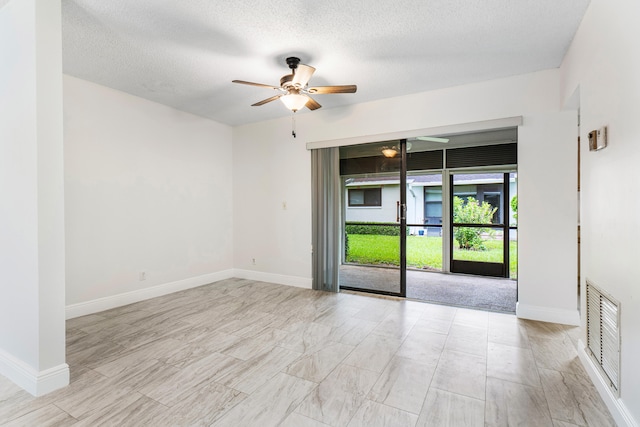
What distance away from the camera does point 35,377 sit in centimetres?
201

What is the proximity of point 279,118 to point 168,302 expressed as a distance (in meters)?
3.17

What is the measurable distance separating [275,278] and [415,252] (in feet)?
10.1

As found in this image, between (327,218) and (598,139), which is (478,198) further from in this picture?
(598,139)

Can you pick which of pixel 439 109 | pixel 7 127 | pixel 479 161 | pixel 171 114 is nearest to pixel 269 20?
pixel 7 127

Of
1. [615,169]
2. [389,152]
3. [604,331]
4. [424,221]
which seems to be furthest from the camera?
[424,221]

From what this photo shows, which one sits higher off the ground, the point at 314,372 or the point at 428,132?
the point at 428,132

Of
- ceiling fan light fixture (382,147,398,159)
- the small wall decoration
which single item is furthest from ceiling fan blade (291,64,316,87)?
the small wall decoration

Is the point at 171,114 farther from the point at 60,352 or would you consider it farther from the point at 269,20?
the point at 60,352

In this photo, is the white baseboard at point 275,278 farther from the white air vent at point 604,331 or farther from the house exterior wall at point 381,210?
Result: the white air vent at point 604,331

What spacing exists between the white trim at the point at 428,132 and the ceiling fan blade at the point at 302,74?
5.09 feet

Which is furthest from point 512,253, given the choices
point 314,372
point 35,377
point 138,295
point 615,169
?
point 35,377

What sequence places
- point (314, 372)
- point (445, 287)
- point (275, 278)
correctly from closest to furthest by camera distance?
point (314, 372) < point (445, 287) < point (275, 278)

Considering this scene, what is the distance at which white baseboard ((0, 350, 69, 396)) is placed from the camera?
2.01m

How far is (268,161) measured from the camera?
16.8 ft
